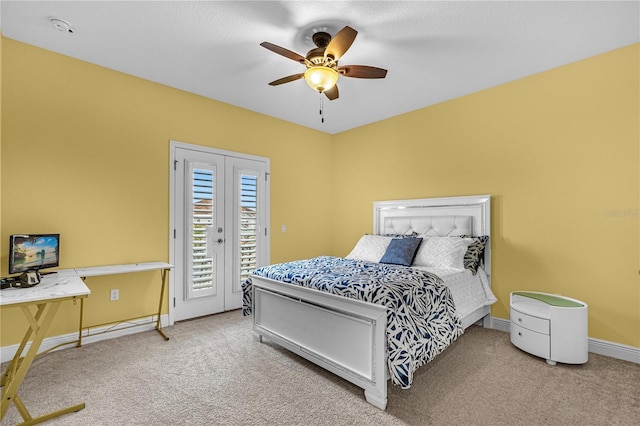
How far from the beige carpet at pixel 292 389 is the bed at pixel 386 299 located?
0.21 meters

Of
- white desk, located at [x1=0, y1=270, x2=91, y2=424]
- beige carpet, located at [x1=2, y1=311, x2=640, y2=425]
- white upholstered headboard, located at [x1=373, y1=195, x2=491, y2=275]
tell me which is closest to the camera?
white desk, located at [x1=0, y1=270, x2=91, y2=424]

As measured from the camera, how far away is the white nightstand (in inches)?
100

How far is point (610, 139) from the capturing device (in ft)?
9.18

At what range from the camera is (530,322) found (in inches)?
107

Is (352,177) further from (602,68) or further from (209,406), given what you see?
(209,406)

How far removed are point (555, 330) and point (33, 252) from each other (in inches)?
173

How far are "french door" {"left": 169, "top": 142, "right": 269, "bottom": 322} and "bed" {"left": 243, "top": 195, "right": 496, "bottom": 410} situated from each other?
0.94m

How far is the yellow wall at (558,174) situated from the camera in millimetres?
2727

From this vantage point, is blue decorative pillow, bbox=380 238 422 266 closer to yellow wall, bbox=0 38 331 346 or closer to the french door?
the french door

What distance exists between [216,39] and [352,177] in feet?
Result: 9.91

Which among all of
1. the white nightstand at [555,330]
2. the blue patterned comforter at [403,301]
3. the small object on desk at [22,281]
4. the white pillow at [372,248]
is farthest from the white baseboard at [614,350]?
the small object on desk at [22,281]

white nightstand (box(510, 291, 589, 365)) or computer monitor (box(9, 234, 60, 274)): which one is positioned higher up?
computer monitor (box(9, 234, 60, 274))

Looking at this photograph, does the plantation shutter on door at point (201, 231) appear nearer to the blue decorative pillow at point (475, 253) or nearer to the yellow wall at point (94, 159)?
the yellow wall at point (94, 159)

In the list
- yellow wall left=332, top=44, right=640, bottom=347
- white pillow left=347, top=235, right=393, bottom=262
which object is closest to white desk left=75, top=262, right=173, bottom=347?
white pillow left=347, top=235, right=393, bottom=262
